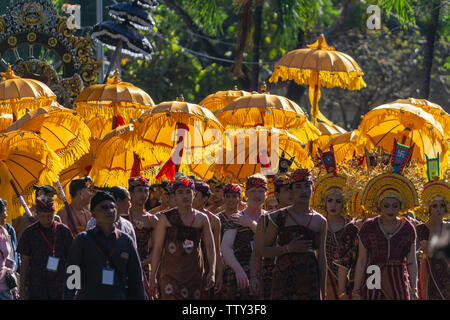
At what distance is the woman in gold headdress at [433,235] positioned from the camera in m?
8.85

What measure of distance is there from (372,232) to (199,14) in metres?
14.1

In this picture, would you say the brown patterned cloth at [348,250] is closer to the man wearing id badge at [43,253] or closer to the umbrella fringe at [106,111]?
the man wearing id badge at [43,253]

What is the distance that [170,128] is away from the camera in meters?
11.5

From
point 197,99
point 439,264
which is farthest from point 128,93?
point 197,99

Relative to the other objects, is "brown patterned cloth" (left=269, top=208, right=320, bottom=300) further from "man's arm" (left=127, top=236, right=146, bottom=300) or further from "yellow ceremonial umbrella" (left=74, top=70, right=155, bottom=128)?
"yellow ceremonial umbrella" (left=74, top=70, right=155, bottom=128)

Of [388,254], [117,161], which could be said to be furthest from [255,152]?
[388,254]

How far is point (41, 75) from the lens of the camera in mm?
18031

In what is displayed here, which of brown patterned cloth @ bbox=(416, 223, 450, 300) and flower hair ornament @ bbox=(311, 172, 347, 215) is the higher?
flower hair ornament @ bbox=(311, 172, 347, 215)

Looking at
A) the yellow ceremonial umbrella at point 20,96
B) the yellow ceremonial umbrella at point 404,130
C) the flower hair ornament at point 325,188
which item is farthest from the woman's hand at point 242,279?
the yellow ceremonial umbrella at point 20,96

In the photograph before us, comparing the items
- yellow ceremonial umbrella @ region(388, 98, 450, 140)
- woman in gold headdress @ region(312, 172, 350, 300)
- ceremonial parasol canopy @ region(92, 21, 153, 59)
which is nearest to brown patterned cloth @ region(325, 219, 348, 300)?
woman in gold headdress @ region(312, 172, 350, 300)

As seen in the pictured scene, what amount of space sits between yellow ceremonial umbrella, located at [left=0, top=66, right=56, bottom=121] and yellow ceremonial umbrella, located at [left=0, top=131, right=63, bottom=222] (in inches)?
126

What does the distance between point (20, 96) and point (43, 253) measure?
5197mm

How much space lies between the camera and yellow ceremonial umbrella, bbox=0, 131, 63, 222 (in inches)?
374

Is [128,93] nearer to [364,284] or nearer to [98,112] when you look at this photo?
[98,112]
